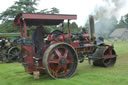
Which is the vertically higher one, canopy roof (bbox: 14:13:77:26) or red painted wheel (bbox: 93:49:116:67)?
canopy roof (bbox: 14:13:77:26)

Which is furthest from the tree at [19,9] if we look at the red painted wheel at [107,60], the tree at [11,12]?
the red painted wheel at [107,60]

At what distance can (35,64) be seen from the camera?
17.6 feet

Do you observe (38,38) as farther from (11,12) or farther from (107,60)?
(11,12)

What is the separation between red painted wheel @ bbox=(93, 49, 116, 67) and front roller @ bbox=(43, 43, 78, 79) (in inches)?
67.1

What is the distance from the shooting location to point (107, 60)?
7.41 meters

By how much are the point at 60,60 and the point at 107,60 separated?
8.99ft

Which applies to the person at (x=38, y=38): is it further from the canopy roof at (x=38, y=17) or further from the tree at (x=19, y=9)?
the tree at (x=19, y=9)

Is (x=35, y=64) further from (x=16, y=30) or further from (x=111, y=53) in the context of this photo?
(x=16, y=30)

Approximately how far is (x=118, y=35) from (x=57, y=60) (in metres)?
49.4

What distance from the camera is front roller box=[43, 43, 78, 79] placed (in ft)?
17.2

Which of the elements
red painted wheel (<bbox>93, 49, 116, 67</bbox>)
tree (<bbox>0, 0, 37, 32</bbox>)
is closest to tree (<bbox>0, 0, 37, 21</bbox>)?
tree (<bbox>0, 0, 37, 32</bbox>)

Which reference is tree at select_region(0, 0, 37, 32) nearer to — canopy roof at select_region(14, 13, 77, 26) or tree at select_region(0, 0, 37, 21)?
tree at select_region(0, 0, 37, 21)

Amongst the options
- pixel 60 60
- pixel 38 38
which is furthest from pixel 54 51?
pixel 38 38

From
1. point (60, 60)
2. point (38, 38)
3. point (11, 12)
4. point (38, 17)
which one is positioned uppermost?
point (11, 12)
